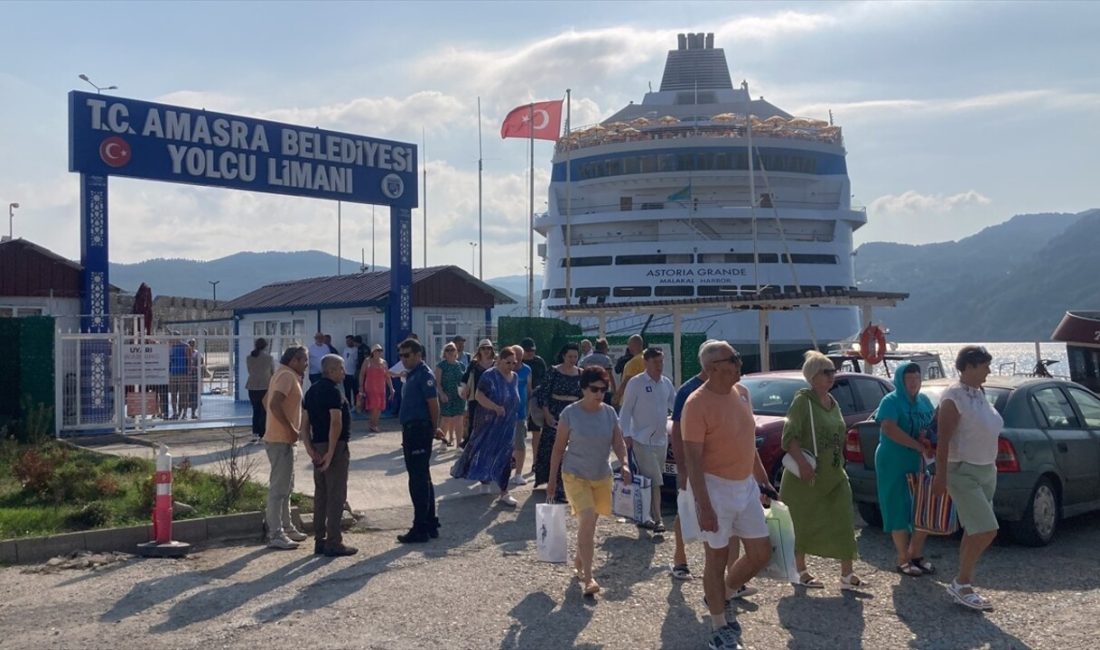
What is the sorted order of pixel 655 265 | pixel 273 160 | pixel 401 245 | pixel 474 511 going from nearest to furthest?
pixel 474 511 → pixel 273 160 → pixel 401 245 → pixel 655 265

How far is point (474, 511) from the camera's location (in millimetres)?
10000

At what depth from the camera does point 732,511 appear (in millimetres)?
5438

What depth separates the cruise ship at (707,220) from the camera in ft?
114

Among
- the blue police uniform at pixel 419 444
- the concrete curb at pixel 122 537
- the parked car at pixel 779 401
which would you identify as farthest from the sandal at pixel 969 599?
the concrete curb at pixel 122 537

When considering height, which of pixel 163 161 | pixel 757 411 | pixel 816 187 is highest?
pixel 816 187

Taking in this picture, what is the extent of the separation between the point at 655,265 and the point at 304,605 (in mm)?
29482

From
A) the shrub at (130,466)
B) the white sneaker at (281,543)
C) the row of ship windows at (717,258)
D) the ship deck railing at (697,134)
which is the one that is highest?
the ship deck railing at (697,134)

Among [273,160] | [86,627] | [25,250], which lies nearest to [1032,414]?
[86,627]

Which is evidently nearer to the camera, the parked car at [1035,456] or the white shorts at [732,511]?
the white shorts at [732,511]

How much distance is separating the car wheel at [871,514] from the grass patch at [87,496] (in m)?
5.32

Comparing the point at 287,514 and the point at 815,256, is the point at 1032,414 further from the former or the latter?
the point at 815,256

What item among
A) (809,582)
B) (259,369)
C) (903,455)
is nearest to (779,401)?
(903,455)

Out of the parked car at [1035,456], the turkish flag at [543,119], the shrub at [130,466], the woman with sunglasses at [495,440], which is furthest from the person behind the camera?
the turkish flag at [543,119]

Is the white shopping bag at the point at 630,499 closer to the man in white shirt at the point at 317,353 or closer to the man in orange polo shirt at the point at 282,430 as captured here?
the man in orange polo shirt at the point at 282,430
